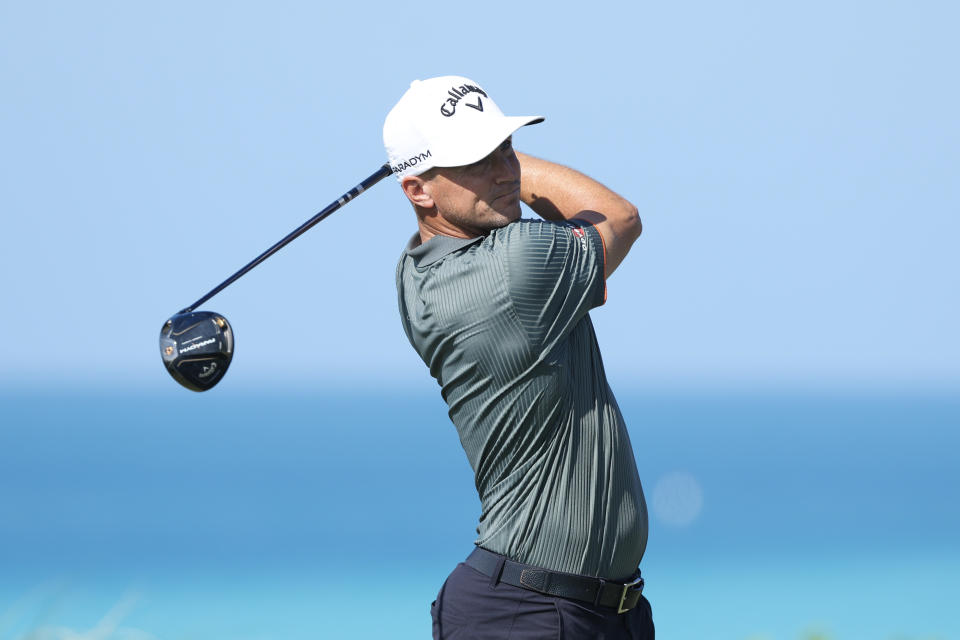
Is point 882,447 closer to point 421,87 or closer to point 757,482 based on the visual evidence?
point 757,482

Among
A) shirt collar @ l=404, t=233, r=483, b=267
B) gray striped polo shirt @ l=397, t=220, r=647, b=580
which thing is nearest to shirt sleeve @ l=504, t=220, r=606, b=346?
gray striped polo shirt @ l=397, t=220, r=647, b=580

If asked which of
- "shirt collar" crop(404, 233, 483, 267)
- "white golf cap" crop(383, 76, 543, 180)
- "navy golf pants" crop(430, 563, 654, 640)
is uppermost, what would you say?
"white golf cap" crop(383, 76, 543, 180)

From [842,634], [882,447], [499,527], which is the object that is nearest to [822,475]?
[882,447]

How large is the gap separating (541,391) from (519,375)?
6cm

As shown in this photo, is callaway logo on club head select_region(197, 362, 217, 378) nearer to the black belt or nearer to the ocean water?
the black belt

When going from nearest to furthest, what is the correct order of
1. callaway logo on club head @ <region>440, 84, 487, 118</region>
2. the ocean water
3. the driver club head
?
callaway logo on club head @ <region>440, 84, 487, 118</region>
the driver club head
the ocean water

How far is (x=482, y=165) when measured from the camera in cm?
268

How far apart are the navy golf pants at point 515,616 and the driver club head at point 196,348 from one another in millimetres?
725

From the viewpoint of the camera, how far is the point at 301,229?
304cm

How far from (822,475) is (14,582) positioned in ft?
61.4

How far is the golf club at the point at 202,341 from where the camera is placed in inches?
115

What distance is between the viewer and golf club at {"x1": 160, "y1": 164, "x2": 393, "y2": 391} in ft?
9.57

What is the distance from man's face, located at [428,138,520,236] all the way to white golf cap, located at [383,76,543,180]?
0.15 ft

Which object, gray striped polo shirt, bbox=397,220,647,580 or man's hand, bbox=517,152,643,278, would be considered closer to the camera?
gray striped polo shirt, bbox=397,220,647,580
